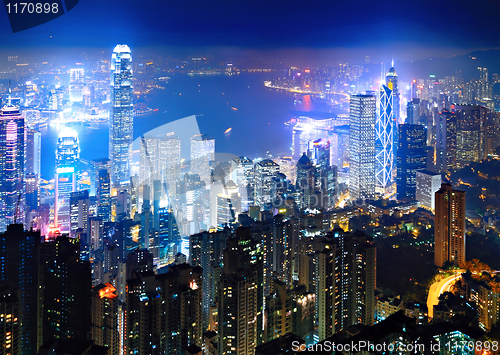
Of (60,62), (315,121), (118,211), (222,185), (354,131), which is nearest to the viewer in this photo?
(60,62)

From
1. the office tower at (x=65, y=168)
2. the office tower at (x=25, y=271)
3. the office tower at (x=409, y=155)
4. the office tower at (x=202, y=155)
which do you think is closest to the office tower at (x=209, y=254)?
the office tower at (x=25, y=271)

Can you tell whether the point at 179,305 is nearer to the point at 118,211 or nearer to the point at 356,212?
the point at 118,211

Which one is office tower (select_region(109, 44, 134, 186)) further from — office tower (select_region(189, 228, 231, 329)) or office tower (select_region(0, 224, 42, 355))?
office tower (select_region(0, 224, 42, 355))

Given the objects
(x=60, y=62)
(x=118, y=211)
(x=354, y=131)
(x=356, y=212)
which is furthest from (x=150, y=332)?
(x=354, y=131)

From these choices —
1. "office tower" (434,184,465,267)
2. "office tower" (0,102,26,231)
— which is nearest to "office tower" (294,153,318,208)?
"office tower" (434,184,465,267)

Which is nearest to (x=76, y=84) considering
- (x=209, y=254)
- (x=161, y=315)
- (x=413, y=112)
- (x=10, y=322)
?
(x=209, y=254)

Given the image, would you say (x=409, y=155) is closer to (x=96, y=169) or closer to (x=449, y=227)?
(x=449, y=227)
